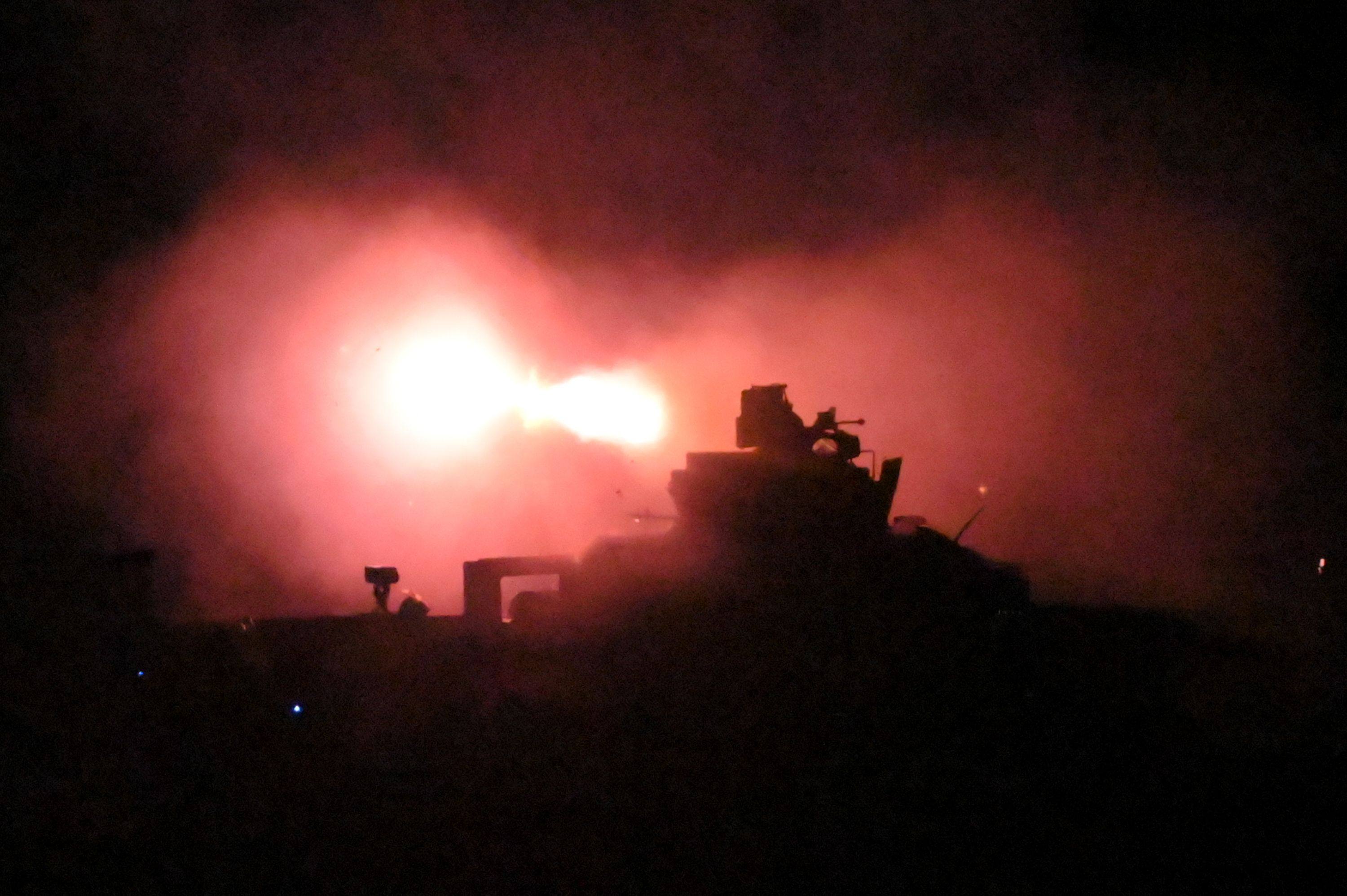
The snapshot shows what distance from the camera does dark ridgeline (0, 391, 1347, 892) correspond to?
6.52 meters

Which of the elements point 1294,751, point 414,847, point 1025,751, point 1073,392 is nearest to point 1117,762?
point 1025,751

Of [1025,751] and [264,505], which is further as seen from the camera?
[264,505]

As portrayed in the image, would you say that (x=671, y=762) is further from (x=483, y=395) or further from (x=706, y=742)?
(x=483, y=395)

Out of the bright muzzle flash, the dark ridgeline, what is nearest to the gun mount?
the dark ridgeline

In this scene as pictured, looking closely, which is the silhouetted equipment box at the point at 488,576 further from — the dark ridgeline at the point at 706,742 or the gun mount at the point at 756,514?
the gun mount at the point at 756,514

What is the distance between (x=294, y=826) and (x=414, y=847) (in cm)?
88

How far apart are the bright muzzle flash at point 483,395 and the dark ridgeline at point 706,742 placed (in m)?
3.96

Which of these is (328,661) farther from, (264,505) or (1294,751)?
(1294,751)

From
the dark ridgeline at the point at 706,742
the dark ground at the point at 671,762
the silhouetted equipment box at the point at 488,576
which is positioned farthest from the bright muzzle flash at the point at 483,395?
the dark ground at the point at 671,762

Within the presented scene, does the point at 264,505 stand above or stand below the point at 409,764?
above

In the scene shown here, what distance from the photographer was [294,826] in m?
6.72

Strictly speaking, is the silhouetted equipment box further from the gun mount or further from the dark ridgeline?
the gun mount

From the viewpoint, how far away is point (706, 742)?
6.95 m

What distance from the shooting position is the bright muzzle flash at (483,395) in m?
11.5
